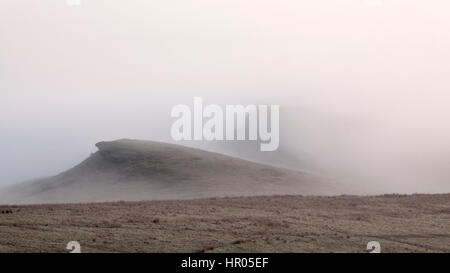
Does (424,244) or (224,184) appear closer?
(424,244)

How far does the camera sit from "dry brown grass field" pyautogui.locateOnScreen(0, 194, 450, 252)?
3394 cm

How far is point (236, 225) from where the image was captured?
39.4m

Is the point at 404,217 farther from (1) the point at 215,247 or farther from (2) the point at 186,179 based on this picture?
(2) the point at 186,179

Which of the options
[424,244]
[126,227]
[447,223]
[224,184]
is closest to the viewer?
[424,244]

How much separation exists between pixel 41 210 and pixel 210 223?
12511 mm

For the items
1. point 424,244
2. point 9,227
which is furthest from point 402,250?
point 9,227

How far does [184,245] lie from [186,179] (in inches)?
2383

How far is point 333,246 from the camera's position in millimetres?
34406

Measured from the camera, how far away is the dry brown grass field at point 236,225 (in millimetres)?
33938

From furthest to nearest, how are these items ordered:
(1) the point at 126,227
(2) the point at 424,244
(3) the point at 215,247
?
(1) the point at 126,227, (2) the point at 424,244, (3) the point at 215,247

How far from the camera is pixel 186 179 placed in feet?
309

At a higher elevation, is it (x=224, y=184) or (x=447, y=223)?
(x=224, y=184)
